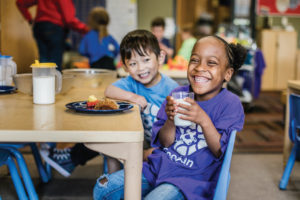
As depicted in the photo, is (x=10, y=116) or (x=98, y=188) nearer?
(x=10, y=116)

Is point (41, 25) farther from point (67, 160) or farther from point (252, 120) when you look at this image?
point (252, 120)

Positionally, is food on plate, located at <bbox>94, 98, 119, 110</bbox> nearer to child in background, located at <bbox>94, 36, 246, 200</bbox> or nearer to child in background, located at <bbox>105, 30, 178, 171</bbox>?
child in background, located at <bbox>94, 36, 246, 200</bbox>

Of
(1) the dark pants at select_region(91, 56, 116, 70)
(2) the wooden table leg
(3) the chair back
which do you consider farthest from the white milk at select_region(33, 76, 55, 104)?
(1) the dark pants at select_region(91, 56, 116, 70)

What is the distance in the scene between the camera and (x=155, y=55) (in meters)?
1.88

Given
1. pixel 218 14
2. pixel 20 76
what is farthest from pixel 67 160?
pixel 218 14

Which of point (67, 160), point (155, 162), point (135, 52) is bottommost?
point (67, 160)

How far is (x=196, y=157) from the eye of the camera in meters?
1.34

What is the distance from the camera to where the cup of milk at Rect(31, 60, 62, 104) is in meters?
1.41

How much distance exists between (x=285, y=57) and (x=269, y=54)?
356 mm

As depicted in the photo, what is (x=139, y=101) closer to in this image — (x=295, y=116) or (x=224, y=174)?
(x=224, y=174)

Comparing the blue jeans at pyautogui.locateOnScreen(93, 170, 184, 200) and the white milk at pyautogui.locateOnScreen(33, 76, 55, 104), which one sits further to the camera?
the white milk at pyautogui.locateOnScreen(33, 76, 55, 104)

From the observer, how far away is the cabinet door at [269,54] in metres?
7.68

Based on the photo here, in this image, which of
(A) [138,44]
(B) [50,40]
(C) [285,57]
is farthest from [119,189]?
(C) [285,57]

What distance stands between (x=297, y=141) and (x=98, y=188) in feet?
4.50
